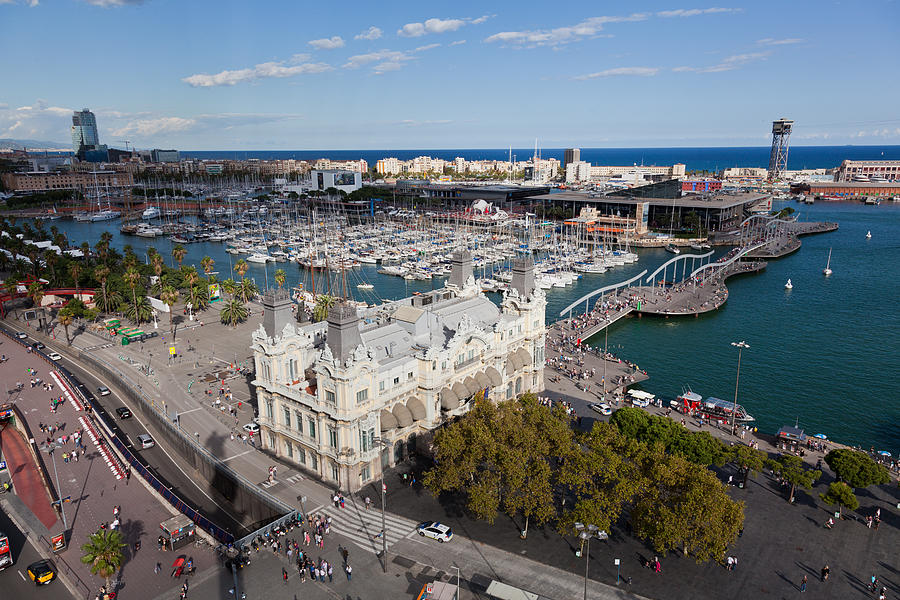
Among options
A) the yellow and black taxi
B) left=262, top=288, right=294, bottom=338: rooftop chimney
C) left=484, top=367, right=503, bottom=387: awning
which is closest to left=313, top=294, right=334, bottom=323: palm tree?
left=262, top=288, right=294, bottom=338: rooftop chimney

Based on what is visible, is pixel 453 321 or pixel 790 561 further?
pixel 453 321

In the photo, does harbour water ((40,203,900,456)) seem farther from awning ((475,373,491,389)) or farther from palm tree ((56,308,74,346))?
palm tree ((56,308,74,346))

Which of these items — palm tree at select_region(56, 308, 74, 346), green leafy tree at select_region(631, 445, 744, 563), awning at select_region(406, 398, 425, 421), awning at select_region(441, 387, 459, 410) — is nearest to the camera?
green leafy tree at select_region(631, 445, 744, 563)

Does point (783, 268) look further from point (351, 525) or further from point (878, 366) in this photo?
point (351, 525)

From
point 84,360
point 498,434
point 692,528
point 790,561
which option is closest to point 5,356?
point 84,360

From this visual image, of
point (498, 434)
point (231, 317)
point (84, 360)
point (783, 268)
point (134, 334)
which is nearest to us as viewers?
point (498, 434)
